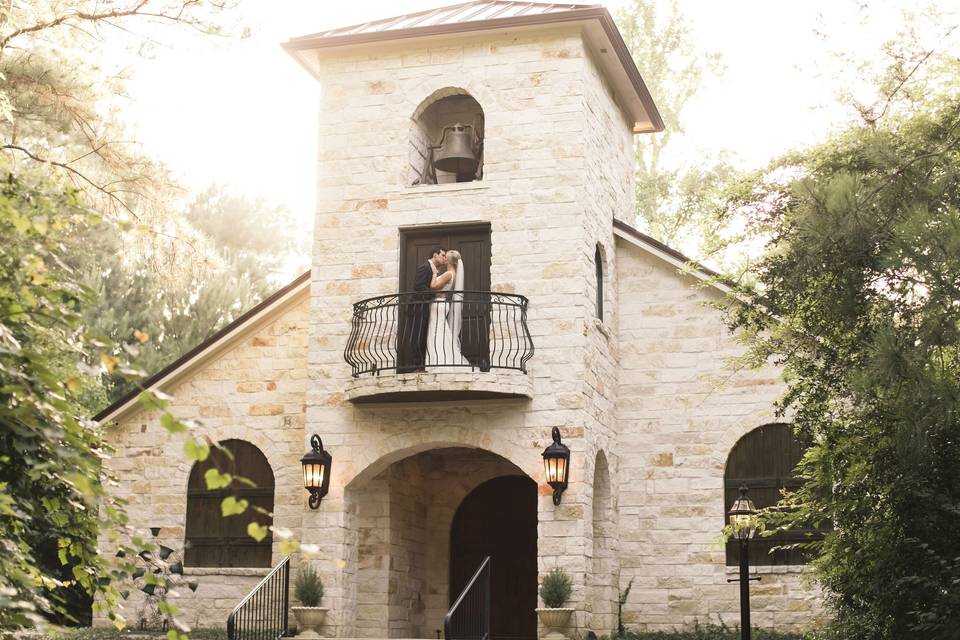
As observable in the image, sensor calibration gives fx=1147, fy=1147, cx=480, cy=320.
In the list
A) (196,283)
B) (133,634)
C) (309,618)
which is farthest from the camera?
(196,283)

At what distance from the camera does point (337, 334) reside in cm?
1356

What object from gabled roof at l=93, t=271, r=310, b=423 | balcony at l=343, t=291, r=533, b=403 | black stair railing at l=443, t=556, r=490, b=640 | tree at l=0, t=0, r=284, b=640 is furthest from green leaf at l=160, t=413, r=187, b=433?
gabled roof at l=93, t=271, r=310, b=423

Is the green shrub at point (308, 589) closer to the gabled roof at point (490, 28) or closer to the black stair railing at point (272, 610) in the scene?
the black stair railing at point (272, 610)

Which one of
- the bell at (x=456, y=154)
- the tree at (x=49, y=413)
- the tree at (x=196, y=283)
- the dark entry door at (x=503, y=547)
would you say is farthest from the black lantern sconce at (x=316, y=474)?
the tree at (x=196, y=283)

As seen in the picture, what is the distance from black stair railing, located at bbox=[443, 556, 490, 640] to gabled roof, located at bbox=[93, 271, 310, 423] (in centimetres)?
430

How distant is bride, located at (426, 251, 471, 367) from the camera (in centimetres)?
1281

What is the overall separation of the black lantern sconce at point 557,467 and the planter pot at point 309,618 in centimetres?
287

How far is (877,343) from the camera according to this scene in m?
8.29

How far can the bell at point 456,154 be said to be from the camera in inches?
563

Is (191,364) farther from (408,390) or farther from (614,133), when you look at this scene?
(614,133)

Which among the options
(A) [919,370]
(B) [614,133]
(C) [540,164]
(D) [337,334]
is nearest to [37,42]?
(D) [337,334]

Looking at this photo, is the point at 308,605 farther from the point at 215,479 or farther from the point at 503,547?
the point at 215,479

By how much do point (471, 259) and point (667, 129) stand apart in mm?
10470

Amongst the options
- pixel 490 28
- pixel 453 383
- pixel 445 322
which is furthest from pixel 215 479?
pixel 490 28
